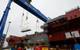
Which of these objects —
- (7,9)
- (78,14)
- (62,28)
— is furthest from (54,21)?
(7,9)

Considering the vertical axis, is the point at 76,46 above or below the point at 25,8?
below

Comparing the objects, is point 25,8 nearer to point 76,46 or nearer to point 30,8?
point 30,8

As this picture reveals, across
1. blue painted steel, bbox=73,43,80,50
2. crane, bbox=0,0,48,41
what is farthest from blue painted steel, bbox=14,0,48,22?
blue painted steel, bbox=73,43,80,50

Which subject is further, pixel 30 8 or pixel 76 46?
pixel 30 8

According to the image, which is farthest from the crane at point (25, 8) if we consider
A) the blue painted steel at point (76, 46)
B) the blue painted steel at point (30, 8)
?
the blue painted steel at point (76, 46)

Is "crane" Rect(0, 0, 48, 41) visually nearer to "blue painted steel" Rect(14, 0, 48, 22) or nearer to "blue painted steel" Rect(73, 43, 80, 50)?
"blue painted steel" Rect(14, 0, 48, 22)

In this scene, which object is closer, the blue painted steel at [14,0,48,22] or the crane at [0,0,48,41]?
the crane at [0,0,48,41]

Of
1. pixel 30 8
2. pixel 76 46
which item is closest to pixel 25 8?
pixel 30 8

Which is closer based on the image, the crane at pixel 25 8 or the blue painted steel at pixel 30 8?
the crane at pixel 25 8

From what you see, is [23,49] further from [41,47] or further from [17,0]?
[17,0]

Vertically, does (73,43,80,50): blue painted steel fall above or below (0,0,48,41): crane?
below

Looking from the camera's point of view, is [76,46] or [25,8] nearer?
[76,46]

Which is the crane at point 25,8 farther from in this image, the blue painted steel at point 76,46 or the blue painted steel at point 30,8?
the blue painted steel at point 76,46

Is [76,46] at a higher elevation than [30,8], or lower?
lower
